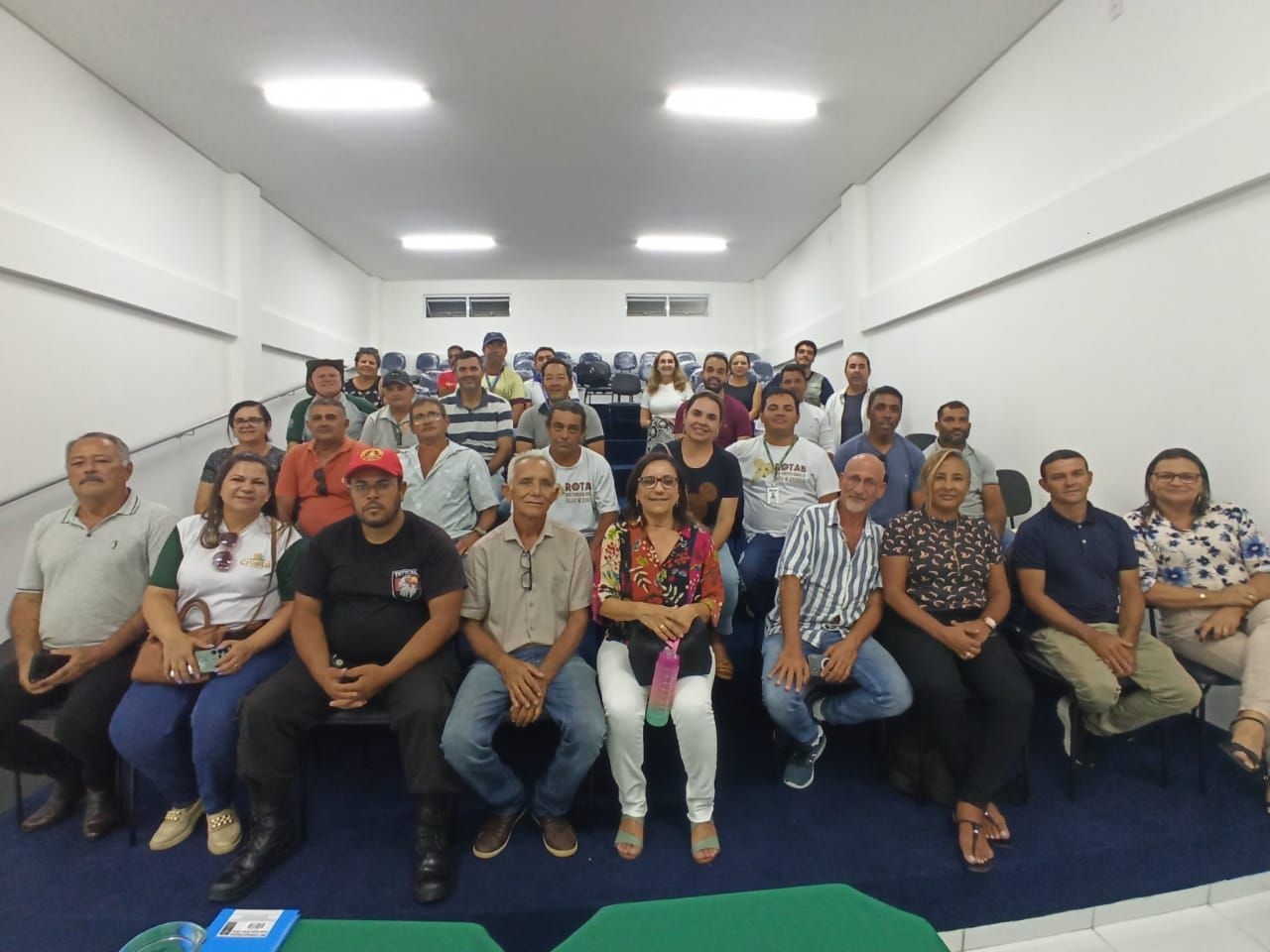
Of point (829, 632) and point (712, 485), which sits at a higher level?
point (712, 485)

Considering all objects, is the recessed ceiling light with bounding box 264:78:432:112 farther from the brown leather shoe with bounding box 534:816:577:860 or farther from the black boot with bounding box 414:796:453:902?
the brown leather shoe with bounding box 534:816:577:860

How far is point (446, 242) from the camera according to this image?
777cm

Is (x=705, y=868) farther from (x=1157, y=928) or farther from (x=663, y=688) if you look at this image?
(x=1157, y=928)

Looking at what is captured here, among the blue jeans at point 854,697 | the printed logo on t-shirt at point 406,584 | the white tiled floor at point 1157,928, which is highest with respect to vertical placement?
the printed logo on t-shirt at point 406,584

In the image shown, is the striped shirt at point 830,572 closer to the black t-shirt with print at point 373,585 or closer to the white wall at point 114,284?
the black t-shirt with print at point 373,585

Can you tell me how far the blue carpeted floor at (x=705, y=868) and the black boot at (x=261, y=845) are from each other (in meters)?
0.06

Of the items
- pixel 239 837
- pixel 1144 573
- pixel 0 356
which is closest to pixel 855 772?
pixel 1144 573

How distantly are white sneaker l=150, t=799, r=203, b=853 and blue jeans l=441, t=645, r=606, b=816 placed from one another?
3.11ft

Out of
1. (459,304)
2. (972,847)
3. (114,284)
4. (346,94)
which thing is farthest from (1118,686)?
(459,304)

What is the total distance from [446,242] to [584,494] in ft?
20.6

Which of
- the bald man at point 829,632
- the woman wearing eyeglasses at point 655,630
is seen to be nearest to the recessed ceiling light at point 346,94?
the woman wearing eyeglasses at point 655,630

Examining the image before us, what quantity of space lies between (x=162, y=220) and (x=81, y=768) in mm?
4479

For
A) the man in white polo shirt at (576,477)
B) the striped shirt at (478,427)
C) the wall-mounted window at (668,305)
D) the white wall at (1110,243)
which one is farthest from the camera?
the wall-mounted window at (668,305)

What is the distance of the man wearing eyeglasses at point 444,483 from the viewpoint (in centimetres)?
291
